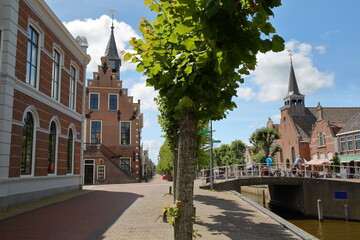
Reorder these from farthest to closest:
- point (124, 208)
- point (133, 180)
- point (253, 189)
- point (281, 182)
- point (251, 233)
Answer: point (253, 189)
point (133, 180)
point (281, 182)
point (124, 208)
point (251, 233)

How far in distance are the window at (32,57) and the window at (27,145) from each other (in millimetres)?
1583

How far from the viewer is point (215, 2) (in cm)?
276

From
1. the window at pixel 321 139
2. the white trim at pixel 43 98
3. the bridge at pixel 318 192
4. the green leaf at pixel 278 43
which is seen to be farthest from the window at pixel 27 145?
the window at pixel 321 139

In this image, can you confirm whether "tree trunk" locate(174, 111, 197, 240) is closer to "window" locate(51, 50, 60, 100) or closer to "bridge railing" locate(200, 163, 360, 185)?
"window" locate(51, 50, 60, 100)

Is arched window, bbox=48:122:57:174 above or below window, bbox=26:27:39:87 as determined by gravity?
below

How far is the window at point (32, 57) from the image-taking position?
13.1 metres

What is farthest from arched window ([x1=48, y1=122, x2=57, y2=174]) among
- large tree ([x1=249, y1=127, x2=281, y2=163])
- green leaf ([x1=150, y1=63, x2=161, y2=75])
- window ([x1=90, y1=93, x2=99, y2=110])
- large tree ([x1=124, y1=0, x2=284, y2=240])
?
large tree ([x1=249, y1=127, x2=281, y2=163])

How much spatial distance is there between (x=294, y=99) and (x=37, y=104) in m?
47.5

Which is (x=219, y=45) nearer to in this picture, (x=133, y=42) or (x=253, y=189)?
(x=133, y=42)

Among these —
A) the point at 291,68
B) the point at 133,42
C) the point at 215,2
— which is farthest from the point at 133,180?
the point at 291,68

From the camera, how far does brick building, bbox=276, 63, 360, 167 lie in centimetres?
4003

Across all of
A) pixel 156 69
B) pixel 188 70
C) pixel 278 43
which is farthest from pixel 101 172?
pixel 278 43

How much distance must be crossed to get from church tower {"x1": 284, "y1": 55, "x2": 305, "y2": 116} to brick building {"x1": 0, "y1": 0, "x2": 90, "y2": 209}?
4160 cm

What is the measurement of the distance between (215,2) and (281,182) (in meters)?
23.3
